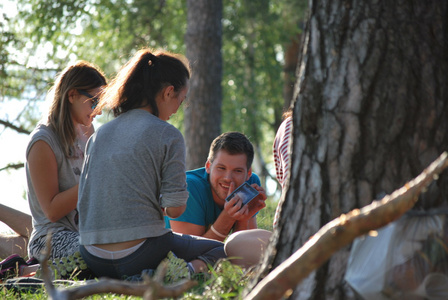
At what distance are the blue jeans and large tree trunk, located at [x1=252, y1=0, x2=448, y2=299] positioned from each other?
4.82ft

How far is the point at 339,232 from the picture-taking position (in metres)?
1.74

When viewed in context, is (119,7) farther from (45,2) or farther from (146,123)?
(146,123)

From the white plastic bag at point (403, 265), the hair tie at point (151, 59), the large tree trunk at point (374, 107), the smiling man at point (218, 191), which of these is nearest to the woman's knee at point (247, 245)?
the smiling man at point (218, 191)

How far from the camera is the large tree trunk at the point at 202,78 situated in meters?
10.2

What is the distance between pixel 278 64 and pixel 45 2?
249 inches

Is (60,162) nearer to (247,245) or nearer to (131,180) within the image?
(131,180)

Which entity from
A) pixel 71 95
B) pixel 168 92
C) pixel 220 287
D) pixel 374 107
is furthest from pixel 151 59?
pixel 374 107

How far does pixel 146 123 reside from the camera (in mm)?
3533

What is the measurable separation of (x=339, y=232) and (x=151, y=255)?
6.61ft

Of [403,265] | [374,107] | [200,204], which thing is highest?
[374,107]

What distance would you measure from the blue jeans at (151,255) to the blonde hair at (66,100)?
0.84 m

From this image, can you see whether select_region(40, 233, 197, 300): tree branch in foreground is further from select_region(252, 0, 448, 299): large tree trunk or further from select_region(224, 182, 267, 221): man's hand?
select_region(224, 182, 267, 221): man's hand

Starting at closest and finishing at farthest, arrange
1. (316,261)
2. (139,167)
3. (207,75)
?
1. (316,261)
2. (139,167)
3. (207,75)

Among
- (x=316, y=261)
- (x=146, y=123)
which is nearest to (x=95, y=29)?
(x=146, y=123)
